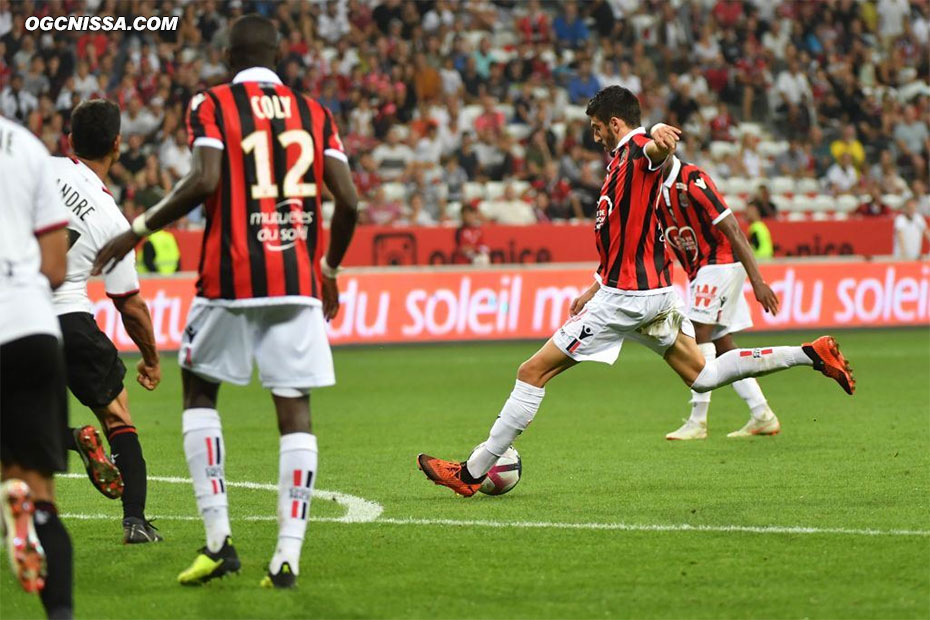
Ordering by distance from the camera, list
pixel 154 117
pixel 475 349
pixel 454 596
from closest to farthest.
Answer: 1. pixel 454 596
2. pixel 475 349
3. pixel 154 117

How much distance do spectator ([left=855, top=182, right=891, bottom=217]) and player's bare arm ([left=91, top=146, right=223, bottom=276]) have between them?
22133 millimetres

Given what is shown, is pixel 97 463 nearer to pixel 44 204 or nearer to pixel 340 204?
pixel 340 204

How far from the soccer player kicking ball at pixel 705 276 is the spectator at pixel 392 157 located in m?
13.4

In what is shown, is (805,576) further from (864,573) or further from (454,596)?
(454,596)

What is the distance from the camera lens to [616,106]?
26.9 feet

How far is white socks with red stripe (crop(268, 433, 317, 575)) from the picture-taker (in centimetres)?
582

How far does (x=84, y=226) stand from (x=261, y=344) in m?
1.52

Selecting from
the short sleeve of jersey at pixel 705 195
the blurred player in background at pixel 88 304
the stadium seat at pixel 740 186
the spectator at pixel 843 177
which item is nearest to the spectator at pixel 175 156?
the stadium seat at pixel 740 186

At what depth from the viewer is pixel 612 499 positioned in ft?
26.7

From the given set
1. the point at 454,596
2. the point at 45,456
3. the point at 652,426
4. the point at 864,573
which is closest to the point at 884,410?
the point at 652,426

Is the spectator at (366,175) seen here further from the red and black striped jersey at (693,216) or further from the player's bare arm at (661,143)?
the player's bare arm at (661,143)

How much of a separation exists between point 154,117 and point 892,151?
48.0 feet

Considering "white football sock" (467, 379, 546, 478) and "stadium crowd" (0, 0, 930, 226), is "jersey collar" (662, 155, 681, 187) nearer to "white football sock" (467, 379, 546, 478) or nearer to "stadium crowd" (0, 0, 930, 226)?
"white football sock" (467, 379, 546, 478)

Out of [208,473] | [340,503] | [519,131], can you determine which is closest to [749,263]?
[340,503]
